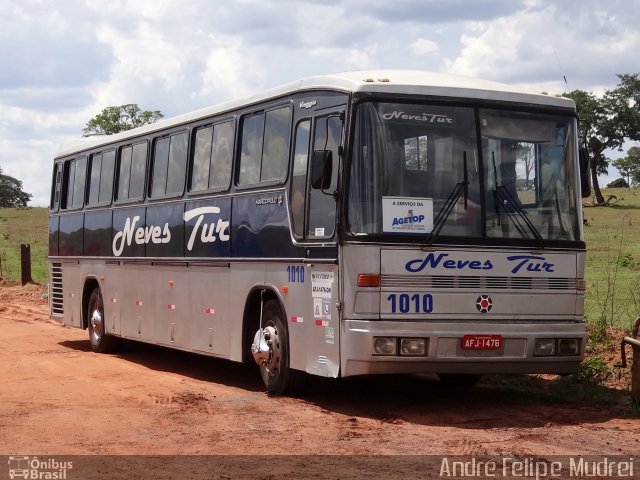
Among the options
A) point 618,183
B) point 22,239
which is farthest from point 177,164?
point 618,183

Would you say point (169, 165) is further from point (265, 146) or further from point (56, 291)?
point (56, 291)

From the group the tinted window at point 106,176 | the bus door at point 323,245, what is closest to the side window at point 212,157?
the bus door at point 323,245

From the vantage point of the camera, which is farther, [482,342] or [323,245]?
[323,245]

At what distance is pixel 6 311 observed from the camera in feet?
84.5

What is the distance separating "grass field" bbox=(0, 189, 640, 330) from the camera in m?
17.8

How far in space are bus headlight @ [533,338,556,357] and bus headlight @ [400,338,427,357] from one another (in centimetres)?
120

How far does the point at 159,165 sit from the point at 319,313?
571cm

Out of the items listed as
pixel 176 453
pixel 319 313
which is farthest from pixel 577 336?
pixel 176 453

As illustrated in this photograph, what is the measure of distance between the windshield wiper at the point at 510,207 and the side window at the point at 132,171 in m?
7.07

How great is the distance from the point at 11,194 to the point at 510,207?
123 meters

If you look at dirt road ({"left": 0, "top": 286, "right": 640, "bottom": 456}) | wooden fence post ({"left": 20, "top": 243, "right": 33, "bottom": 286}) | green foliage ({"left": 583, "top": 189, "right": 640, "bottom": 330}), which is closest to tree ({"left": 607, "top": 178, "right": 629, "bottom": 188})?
green foliage ({"left": 583, "top": 189, "right": 640, "bottom": 330})

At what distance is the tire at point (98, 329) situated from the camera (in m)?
18.8

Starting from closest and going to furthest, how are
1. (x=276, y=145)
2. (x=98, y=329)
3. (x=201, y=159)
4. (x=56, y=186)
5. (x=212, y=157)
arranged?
1. (x=276, y=145)
2. (x=212, y=157)
3. (x=201, y=159)
4. (x=98, y=329)
5. (x=56, y=186)

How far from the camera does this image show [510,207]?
11430 millimetres
